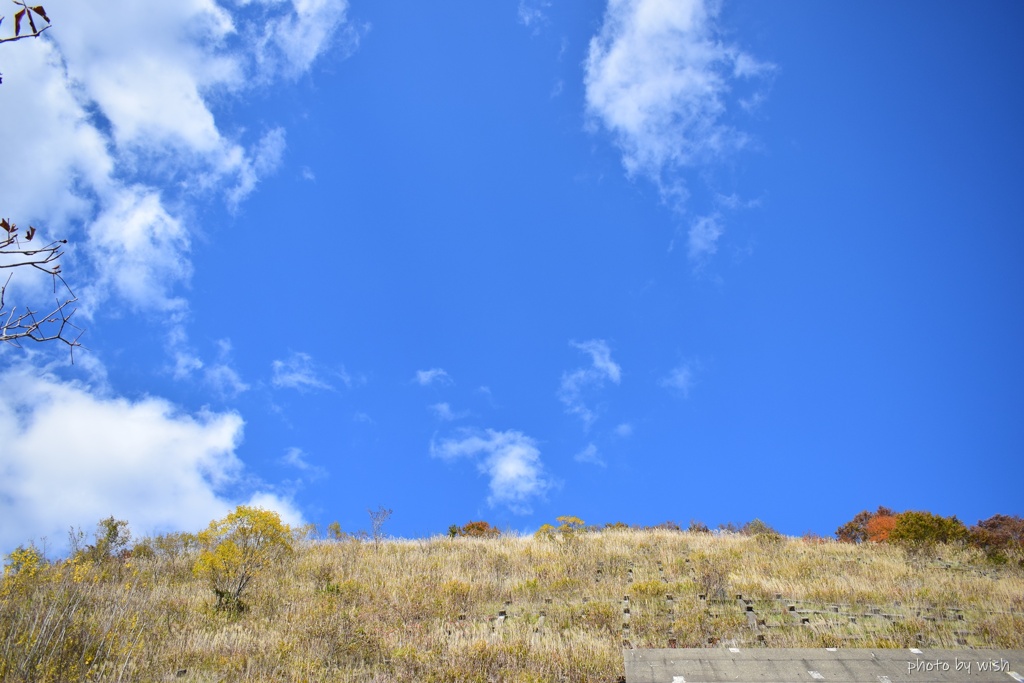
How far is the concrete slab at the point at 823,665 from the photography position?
7.77 meters

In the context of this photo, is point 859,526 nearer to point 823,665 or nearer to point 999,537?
point 999,537

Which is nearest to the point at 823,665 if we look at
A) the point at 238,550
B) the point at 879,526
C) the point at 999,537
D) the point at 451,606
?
the point at 451,606

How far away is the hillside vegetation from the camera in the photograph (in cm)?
973

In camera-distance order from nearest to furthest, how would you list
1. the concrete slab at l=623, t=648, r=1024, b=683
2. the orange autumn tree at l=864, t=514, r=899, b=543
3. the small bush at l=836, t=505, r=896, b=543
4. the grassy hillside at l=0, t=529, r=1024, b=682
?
the concrete slab at l=623, t=648, r=1024, b=683
the grassy hillside at l=0, t=529, r=1024, b=682
the orange autumn tree at l=864, t=514, r=899, b=543
the small bush at l=836, t=505, r=896, b=543

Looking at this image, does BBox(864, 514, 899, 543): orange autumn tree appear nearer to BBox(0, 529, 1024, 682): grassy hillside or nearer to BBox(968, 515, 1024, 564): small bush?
BBox(968, 515, 1024, 564): small bush

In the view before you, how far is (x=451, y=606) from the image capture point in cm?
1353

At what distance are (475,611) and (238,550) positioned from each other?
6019 mm

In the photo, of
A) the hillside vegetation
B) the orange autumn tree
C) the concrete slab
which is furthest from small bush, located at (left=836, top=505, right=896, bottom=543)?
the concrete slab

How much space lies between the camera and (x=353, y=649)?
10609 mm

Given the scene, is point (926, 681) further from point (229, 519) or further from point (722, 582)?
point (229, 519)

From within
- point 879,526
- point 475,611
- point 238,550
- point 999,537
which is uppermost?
point 879,526

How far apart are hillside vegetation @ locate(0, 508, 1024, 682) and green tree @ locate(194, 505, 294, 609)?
0.05 m

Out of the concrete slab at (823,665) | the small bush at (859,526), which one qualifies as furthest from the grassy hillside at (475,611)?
the small bush at (859,526)

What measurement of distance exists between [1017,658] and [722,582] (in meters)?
7.37
